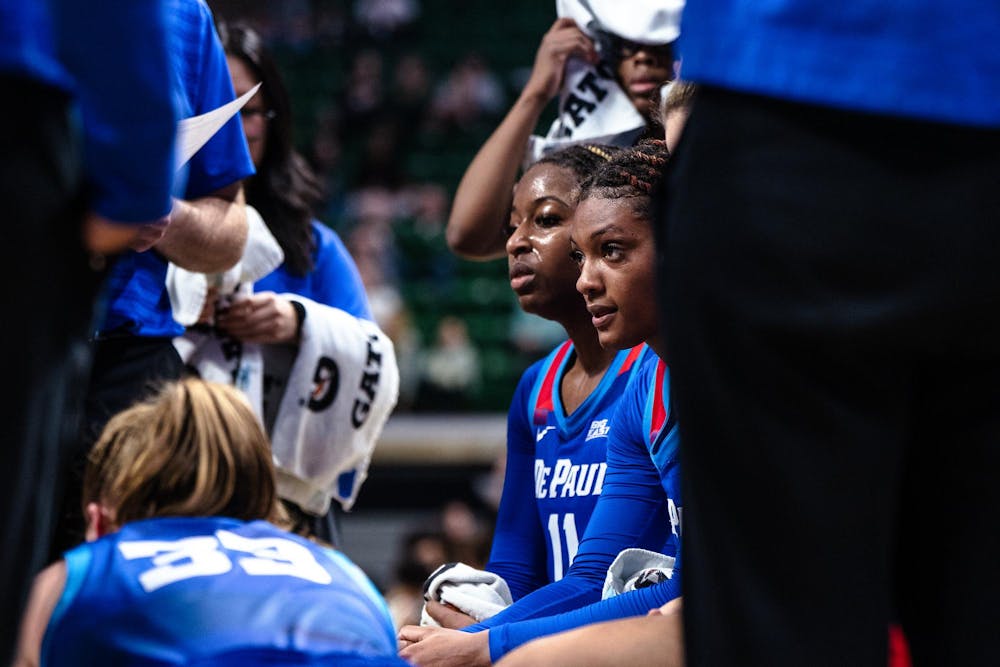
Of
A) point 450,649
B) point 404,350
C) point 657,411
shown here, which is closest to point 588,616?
point 450,649

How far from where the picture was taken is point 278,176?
3.57 metres

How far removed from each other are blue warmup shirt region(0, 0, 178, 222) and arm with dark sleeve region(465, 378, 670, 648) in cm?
134

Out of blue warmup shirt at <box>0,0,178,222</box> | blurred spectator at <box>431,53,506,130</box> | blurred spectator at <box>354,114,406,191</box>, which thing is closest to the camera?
blue warmup shirt at <box>0,0,178,222</box>

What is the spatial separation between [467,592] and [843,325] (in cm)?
161

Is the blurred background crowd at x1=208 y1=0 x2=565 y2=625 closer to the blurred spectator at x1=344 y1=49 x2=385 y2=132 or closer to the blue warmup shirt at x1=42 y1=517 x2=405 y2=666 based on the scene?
the blurred spectator at x1=344 y1=49 x2=385 y2=132

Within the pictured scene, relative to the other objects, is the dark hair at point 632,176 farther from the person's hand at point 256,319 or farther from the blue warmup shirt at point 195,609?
the blue warmup shirt at point 195,609

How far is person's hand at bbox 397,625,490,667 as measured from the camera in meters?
2.41

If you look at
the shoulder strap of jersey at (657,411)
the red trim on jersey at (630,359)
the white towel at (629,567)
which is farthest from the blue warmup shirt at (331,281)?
the white towel at (629,567)

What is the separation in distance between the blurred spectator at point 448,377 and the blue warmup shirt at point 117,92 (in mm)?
7533

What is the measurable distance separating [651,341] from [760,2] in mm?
1251

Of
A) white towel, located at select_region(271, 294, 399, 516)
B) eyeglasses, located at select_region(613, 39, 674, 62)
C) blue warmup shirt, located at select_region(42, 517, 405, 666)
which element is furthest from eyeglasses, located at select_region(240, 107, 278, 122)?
blue warmup shirt, located at select_region(42, 517, 405, 666)

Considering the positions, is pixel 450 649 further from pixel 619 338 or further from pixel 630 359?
pixel 630 359

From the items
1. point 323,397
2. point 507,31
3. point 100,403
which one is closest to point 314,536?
point 323,397

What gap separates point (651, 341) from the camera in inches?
99.8
